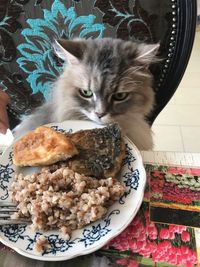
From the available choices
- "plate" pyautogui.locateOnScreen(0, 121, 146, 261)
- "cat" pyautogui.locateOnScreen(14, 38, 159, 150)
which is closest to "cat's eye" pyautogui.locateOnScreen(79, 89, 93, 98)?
"cat" pyautogui.locateOnScreen(14, 38, 159, 150)

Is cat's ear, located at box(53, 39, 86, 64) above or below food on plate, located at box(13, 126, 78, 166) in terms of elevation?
above

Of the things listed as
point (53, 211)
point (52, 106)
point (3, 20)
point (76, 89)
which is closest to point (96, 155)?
point (53, 211)

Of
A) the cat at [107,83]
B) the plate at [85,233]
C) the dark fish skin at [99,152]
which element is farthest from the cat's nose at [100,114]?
the plate at [85,233]

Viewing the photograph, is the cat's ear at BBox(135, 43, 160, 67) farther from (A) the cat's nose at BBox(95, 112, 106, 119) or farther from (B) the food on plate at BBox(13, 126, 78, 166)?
(B) the food on plate at BBox(13, 126, 78, 166)

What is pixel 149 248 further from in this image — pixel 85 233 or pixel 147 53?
pixel 147 53

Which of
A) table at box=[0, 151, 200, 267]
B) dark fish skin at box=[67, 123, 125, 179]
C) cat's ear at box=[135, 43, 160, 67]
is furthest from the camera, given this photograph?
cat's ear at box=[135, 43, 160, 67]

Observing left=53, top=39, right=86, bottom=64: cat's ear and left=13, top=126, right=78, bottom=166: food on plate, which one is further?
left=53, top=39, right=86, bottom=64: cat's ear

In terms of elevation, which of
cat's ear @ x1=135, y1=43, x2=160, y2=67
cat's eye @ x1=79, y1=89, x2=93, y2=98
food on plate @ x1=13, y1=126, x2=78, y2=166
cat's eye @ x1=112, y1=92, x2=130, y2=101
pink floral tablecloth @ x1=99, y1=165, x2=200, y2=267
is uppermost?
cat's ear @ x1=135, y1=43, x2=160, y2=67

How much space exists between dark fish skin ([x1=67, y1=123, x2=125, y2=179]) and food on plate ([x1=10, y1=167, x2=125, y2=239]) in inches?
0.9

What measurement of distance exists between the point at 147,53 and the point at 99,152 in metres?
0.33

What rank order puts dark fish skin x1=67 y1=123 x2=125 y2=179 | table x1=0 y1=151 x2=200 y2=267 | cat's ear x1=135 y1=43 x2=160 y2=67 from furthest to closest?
cat's ear x1=135 y1=43 x2=160 y2=67 → dark fish skin x1=67 y1=123 x2=125 y2=179 → table x1=0 y1=151 x2=200 y2=267

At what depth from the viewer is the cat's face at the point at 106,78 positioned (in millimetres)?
865

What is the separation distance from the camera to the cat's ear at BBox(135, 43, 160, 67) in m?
0.83

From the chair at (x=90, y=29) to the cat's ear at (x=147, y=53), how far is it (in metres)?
0.08
